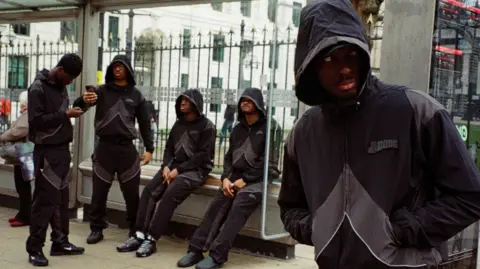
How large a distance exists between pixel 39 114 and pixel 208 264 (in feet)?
7.02

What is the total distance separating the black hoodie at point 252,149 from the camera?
5.87m

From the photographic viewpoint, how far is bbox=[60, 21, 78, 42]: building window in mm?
7977

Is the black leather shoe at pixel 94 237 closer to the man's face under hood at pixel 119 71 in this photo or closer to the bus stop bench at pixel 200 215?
the bus stop bench at pixel 200 215

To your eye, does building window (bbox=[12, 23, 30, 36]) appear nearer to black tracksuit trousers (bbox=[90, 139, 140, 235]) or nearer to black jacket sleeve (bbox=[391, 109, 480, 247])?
black tracksuit trousers (bbox=[90, 139, 140, 235])

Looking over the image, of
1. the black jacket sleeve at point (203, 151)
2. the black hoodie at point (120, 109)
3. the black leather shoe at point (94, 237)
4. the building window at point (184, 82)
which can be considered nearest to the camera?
the black jacket sleeve at point (203, 151)

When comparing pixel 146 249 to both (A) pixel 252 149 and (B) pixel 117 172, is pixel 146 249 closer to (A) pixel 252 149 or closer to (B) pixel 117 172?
(B) pixel 117 172

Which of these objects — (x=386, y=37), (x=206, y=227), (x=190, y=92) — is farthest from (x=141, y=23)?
(x=386, y=37)

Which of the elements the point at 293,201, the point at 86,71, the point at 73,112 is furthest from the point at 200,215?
the point at 293,201

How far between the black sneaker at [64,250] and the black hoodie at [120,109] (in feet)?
4.04

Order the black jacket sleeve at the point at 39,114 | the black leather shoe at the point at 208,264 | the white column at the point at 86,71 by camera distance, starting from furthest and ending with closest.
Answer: the white column at the point at 86,71, the black leather shoe at the point at 208,264, the black jacket sleeve at the point at 39,114

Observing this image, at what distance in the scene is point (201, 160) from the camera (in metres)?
6.32

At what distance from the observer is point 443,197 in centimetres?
186

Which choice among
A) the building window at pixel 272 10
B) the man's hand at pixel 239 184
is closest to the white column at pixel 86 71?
the building window at pixel 272 10

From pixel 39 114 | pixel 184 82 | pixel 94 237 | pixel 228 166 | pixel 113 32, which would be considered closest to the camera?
pixel 39 114
